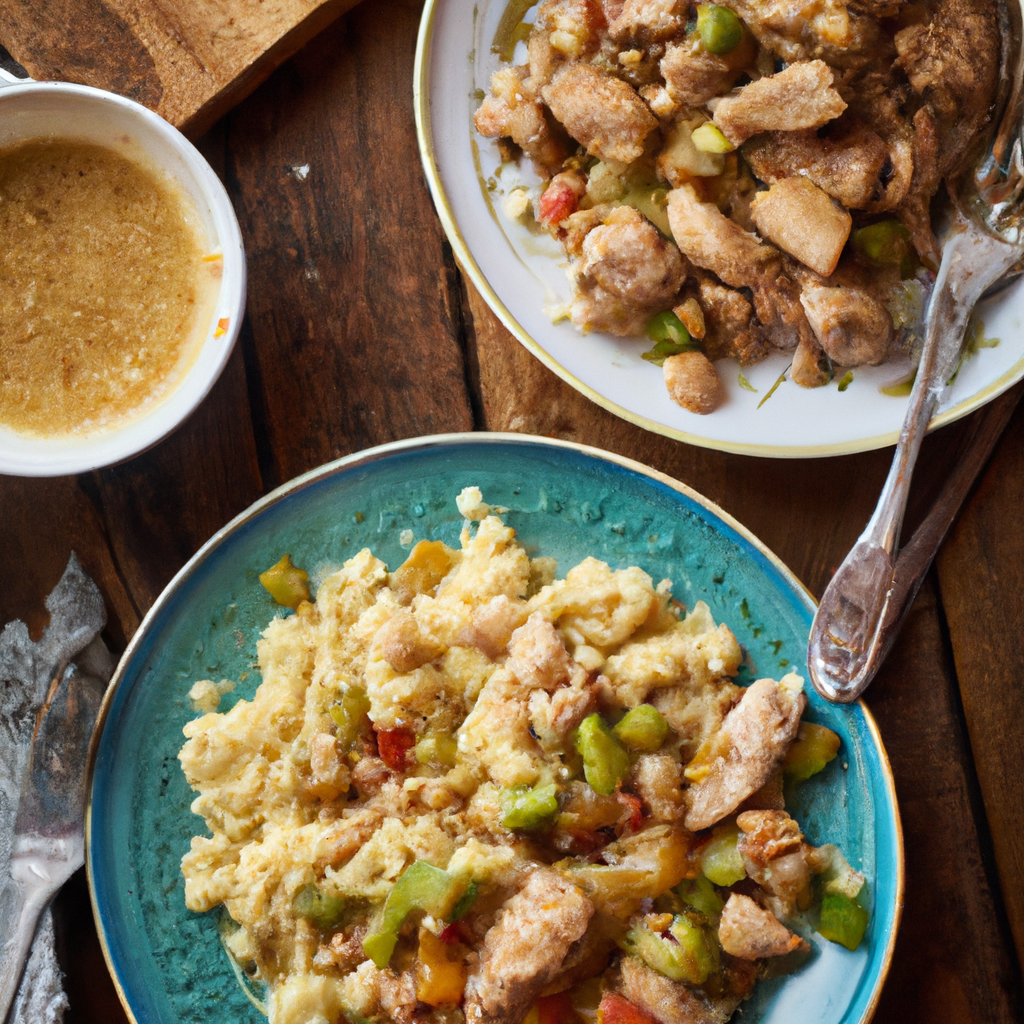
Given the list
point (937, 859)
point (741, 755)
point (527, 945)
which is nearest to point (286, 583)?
point (527, 945)

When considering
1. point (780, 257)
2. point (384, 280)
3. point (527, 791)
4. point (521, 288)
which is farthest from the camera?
point (384, 280)

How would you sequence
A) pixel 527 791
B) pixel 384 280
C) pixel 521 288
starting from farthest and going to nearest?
pixel 384 280
pixel 521 288
pixel 527 791

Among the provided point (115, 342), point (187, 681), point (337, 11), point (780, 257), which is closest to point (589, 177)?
point (780, 257)

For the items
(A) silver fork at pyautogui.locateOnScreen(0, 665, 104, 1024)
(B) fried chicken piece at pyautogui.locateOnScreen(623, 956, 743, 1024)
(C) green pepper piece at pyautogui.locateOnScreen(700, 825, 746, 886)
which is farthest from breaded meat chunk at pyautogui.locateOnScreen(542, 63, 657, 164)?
(A) silver fork at pyautogui.locateOnScreen(0, 665, 104, 1024)

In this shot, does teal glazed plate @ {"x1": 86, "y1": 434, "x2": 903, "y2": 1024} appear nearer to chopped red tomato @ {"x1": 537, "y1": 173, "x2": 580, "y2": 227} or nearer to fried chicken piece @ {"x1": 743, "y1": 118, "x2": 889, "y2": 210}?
chopped red tomato @ {"x1": 537, "y1": 173, "x2": 580, "y2": 227}

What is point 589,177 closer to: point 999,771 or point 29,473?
point 29,473

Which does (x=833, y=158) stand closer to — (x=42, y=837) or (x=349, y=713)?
(x=349, y=713)
